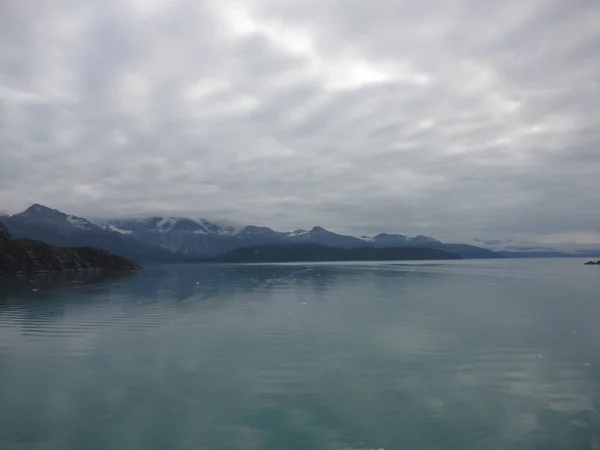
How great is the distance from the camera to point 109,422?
17.3m

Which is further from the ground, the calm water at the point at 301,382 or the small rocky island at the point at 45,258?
the small rocky island at the point at 45,258

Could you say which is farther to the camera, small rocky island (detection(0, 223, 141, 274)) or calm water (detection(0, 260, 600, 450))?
small rocky island (detection(0, 223, 141, 274))

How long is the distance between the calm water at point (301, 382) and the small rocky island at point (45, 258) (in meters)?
111

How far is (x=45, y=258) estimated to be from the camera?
152375 mm

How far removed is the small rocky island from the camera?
461 ft

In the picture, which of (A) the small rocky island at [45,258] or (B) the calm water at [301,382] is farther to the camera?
(A) the small rocky island at [45,258]

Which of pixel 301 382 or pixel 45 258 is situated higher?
pixel 45 258

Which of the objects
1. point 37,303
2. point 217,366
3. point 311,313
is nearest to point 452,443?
point 217,366

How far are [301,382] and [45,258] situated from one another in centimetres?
15393

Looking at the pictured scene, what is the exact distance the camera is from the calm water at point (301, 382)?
635 inches

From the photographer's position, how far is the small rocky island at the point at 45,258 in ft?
461

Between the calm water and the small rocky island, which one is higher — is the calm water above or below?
below

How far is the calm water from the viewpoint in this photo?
1614cm

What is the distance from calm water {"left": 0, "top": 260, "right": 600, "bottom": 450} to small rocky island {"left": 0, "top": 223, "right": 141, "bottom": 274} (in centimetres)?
11062
